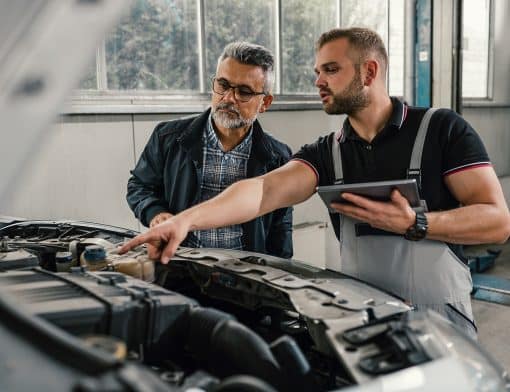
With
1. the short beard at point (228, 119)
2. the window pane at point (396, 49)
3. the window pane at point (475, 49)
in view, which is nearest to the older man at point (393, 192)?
the short beard at point (228, 119)

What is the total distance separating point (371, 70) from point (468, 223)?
688 mm

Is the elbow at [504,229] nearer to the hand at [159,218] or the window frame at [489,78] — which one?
the hand at [159,218]

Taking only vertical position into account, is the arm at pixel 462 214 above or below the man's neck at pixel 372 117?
below

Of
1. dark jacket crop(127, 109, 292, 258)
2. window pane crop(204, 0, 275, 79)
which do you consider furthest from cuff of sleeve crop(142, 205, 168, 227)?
window pane crop(204, 0, 275, 79)

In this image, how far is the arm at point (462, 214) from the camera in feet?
5.46

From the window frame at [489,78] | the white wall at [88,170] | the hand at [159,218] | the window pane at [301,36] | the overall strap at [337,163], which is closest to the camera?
the overall strap at [337,163]

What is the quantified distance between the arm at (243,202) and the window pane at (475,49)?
4.31m

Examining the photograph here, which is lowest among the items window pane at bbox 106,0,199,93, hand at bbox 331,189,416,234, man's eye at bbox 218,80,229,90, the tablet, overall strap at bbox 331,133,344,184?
hand at bbox 331,189,416,234

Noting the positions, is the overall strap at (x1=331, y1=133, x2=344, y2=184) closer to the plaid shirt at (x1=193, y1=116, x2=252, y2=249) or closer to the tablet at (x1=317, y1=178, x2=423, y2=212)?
the tablet at (x1=317, y1=178, x2=423, y2=212)

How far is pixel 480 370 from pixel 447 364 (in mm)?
99

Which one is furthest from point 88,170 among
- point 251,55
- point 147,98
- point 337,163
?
point 337,163

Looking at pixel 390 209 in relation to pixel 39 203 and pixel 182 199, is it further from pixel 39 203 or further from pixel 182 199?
pixel 39 203

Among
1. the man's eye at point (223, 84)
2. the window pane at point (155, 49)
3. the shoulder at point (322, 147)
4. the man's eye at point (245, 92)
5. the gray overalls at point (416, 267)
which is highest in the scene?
the window pane at point (155, 49)

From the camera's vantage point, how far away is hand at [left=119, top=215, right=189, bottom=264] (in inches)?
66.8
